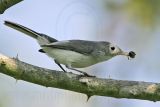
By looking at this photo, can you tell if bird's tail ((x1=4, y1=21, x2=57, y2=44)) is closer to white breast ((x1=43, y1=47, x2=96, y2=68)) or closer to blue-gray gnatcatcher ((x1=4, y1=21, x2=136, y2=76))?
blue-gray gnatcatcher ((x1=4, y1=21, x2=136, y2=76))

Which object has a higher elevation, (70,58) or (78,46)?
(78,46)

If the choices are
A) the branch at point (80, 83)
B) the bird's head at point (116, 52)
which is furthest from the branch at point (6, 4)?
the bird's head at point (116, 52)

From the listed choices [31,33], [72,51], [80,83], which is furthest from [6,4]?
[72,51]

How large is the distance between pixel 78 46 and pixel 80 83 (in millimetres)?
1107

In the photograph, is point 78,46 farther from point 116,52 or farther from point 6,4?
point 6,4

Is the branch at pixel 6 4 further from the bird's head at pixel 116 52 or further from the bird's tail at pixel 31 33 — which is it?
the bird's head at pixel 116 52

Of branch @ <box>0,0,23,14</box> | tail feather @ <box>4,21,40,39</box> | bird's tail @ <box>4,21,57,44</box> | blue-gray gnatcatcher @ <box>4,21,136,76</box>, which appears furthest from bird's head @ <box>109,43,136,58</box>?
branch @ <box>0,0,23,14</box>

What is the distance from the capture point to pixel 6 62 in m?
3.80

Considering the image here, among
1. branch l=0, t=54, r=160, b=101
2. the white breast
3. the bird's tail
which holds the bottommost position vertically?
branch l=0, t=54, r=160, b=101

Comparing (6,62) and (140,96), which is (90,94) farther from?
(6,62)

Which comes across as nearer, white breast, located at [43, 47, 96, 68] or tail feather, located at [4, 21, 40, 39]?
tail feather, located at [4, 21, 40, 39]

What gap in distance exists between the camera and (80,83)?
3.81 m

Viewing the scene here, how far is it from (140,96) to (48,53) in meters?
1.32

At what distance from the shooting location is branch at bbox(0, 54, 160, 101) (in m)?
3.66
